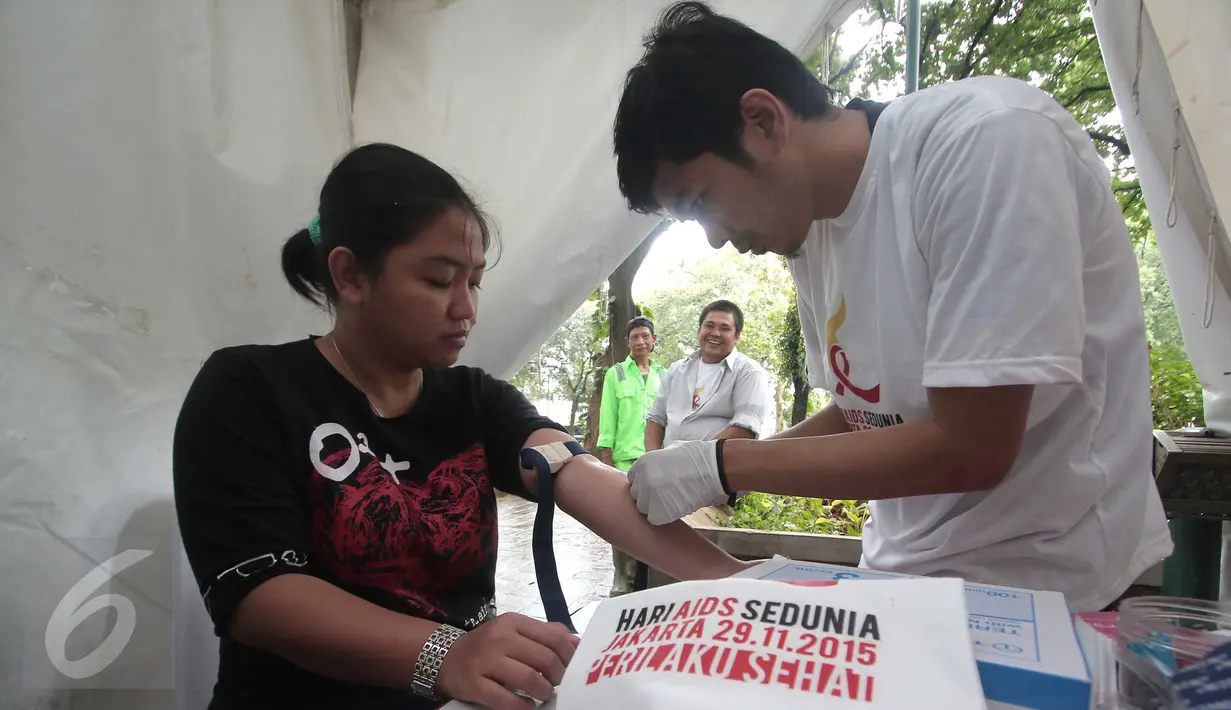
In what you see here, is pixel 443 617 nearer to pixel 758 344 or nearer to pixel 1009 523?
pixel 1009 523

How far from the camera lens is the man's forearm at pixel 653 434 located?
12.6 ft

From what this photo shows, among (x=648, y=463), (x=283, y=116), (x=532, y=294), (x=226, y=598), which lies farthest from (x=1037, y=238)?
(x=283, y=116)

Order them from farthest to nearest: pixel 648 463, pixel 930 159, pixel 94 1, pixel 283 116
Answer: pixel 283 116 → pixel 648 463 → pixel 94 1 → pixel 930 159

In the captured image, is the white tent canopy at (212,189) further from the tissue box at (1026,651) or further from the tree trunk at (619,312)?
the tree trunk at (619,312)

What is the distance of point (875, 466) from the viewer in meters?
0.83

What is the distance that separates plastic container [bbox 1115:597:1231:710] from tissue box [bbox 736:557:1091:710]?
0.16ft

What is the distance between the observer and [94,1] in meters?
0.96

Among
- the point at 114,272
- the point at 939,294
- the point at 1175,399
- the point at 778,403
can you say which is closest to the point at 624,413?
the point at 1175,399

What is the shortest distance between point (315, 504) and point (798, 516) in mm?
2915

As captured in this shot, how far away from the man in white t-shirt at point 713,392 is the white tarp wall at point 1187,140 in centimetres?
186

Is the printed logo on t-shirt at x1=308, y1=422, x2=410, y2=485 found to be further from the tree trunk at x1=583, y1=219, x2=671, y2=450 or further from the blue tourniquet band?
the tree trunk at x1=583, y1=219, x2=671, y2=450

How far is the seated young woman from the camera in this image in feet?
2.83

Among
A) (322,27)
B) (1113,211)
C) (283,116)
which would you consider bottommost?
(1113,211)

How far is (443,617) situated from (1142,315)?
109cm
